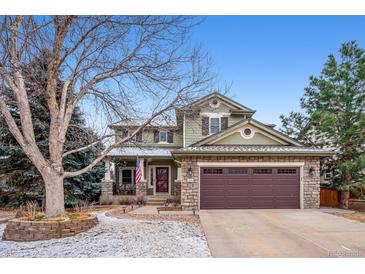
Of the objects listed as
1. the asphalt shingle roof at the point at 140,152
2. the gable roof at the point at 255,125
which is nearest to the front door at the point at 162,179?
the asphalt shingle roof at the point at 140,152

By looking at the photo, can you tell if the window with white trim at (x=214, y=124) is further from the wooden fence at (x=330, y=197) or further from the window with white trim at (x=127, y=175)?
the wooden fence at (x=330, y=197)

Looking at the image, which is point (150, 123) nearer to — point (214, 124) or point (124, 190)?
point (214, 124)

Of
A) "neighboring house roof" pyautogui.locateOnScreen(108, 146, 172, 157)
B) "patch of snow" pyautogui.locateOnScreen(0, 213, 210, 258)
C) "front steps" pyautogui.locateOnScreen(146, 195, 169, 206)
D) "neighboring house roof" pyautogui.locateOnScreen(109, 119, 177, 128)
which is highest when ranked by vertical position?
"neighboring house roof" pyautogui.locateOnScreen(109, 119, 177, 128)

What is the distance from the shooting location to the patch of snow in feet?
19.1

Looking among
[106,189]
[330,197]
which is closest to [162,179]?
[106,189]

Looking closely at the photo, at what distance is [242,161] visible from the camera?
12305 mm

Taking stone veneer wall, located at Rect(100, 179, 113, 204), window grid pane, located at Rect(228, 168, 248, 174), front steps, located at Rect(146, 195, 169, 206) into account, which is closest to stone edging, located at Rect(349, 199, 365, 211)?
window grid pane, located at Rect(228, 168, 248, 174)

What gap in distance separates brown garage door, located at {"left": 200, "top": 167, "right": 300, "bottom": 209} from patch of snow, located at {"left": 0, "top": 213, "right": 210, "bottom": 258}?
13.2 ft

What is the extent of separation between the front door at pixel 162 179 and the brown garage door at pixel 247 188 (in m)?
5.37

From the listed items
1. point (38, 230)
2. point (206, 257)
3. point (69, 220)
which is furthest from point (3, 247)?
point (206, 257)

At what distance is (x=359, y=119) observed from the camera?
506 inches

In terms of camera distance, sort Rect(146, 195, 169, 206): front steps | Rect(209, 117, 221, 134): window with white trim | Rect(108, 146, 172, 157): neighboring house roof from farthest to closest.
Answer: Rect(209, 117, 221, 134): window with white trim
Rect(108, 146, 172, 157): neighboring house roof
Rect(146, 195, 169, 206): front steps

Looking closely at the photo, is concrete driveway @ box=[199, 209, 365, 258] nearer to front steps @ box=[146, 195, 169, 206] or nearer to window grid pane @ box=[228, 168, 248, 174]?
window grid pane @ box=[228, 168, 248, 174]

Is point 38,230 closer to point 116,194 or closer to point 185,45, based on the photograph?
point 185,45
